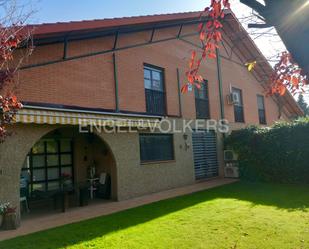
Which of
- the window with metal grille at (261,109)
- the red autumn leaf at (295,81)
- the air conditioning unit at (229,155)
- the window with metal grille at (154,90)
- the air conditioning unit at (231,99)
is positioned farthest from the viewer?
the window with metal grille at (261,109)

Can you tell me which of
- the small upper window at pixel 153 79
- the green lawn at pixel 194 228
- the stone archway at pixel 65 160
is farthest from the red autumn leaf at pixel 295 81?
the small upper window at pixel 153 79

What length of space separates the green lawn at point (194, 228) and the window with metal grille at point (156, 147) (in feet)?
14.9

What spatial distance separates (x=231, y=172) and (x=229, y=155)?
4.71ft

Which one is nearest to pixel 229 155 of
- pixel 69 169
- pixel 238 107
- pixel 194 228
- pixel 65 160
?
pixel 238 107

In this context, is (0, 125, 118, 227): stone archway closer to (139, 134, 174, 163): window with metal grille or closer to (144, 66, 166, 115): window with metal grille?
(139, 134, 174, 163): window with metal grille

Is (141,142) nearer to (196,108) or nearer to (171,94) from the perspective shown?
(171,94)

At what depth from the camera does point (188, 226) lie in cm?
1037

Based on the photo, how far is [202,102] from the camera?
79.4 ft

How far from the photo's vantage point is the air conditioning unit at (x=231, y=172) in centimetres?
2411

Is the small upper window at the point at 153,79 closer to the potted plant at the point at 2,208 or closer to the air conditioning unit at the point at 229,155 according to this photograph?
the air conditioning unit at the point at 229,155

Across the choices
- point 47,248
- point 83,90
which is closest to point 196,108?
point 83,90

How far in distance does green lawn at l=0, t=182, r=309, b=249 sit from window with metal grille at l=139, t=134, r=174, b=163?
4.55 meters

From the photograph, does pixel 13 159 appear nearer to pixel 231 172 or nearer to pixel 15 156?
pixel 15 156

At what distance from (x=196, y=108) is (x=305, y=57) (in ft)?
67.9
